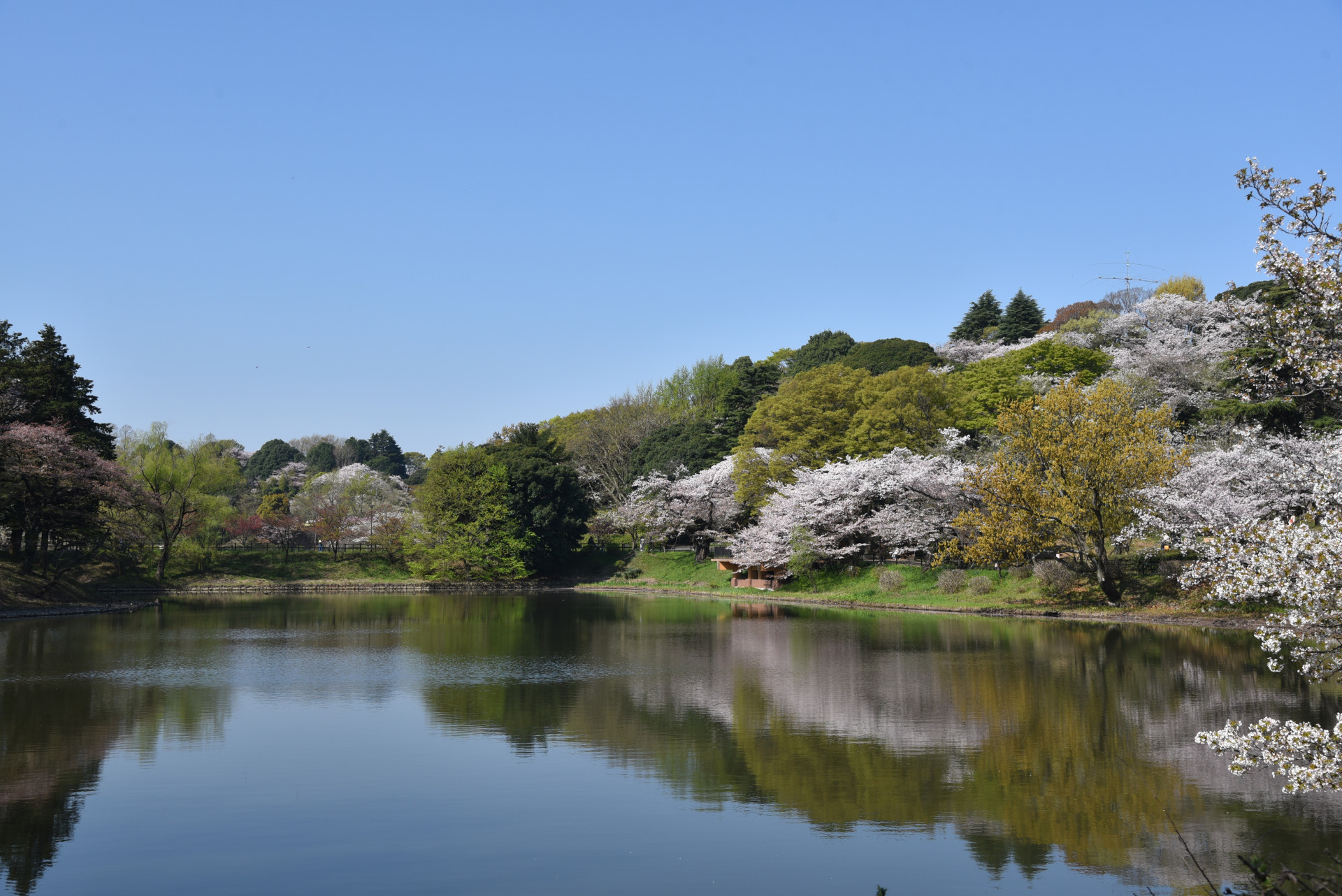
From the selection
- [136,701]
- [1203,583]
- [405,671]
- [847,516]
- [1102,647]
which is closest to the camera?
[136,701]

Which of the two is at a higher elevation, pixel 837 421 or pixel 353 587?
pixel 837 421

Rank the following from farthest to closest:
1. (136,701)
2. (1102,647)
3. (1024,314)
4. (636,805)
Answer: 1. (1024,314)
2. (1102,647)
3. (136,701)
4. (636,805)

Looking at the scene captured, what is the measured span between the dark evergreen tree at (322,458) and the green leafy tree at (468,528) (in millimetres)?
52516

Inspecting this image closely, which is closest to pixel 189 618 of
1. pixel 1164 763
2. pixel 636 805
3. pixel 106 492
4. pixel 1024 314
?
pixel 106 492

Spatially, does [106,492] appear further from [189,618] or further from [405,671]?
[405,671]

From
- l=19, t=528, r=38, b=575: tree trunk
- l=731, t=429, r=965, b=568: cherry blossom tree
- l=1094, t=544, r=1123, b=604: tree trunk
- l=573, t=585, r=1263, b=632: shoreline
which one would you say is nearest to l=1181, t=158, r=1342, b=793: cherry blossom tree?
l=573, t=585, r=1263, b=632: shoreline

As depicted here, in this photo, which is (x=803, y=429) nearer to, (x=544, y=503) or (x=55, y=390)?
(x=544, y=503)

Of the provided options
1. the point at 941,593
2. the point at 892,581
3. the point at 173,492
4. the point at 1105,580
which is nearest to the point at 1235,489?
the point at 1105,580

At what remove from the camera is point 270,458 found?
10012 centimetres

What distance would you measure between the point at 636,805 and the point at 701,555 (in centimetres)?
4143

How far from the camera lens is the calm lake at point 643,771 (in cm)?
802

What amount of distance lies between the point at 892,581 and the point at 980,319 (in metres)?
42.0

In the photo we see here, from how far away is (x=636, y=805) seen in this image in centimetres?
980

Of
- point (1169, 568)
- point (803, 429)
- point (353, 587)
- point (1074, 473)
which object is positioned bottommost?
point (353, 587)
